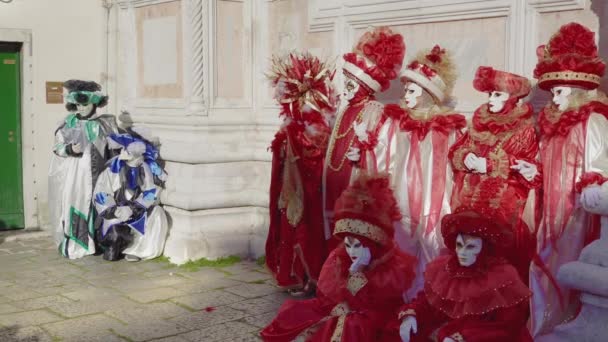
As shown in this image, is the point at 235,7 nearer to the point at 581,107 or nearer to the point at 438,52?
the point at 438,52

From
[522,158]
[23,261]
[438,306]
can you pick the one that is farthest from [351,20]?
[23,261]

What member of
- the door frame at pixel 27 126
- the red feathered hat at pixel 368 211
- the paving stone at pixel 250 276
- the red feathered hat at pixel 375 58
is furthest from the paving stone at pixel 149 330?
the door frame at pixel 27 126

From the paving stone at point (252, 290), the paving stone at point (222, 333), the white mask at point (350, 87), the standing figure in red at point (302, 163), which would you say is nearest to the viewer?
the paving stone at point (222, 333)

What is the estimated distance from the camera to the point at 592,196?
13.9 ft

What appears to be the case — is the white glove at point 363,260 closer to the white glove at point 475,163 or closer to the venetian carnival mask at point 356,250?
the venetian carnival mask at point 356,250

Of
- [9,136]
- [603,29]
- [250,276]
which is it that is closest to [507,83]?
[603,29]

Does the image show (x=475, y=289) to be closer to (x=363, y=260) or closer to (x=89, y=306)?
(x=363, y=260)

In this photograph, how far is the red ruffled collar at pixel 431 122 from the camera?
5379 mm

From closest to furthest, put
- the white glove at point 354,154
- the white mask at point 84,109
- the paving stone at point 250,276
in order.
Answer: the white glove at point 354,154
the paving stone at point 250,276
the white mask at point 84,109

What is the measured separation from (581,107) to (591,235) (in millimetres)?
768

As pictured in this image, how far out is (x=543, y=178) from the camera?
4770 mm

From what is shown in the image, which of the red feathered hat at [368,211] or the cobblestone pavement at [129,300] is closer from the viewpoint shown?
the red feathered hat at [368,211]

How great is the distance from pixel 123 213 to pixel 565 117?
448 cm

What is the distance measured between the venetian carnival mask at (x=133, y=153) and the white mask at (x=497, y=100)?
3817 millimetres
